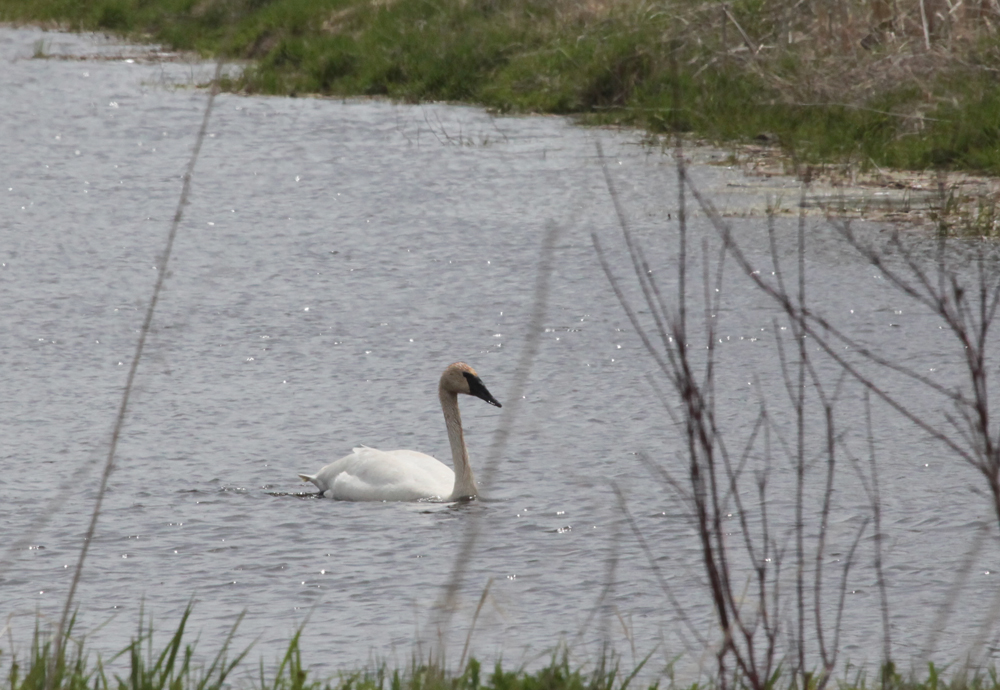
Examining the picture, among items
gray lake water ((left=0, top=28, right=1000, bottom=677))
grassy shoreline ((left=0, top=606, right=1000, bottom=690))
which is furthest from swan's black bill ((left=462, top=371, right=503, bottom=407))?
grassy shoreline ((left=0, top=606, right=1000, bottom=690))

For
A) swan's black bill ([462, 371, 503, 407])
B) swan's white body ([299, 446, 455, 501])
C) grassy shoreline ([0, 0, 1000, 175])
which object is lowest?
swan's white body ([299, 446, 455, 501])

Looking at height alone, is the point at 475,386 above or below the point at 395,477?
above

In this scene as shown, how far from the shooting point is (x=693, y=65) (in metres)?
18.6

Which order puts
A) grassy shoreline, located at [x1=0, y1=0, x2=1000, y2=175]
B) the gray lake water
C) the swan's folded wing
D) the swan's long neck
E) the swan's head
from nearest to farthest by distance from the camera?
the gray lake water, the swan's folded wing, the swan's long neck, the swan's head, grassy shoreline, located at [x1=0, y1=0, x2=1000, y2=175]

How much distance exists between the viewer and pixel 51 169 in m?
16.7

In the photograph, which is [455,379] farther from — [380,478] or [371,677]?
[371,677]

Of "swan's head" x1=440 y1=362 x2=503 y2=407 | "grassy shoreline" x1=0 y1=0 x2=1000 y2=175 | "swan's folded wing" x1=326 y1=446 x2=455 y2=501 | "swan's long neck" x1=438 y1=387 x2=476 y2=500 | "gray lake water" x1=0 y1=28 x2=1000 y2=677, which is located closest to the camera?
"gray lake water" x1=0 y1=28 x2=1000 y2=677

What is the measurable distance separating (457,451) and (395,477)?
386 mm

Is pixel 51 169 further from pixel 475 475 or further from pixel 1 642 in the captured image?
pixel 1 642

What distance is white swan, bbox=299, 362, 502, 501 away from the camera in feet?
23.2

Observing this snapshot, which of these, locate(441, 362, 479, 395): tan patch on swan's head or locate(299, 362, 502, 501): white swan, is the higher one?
locate(441, 362, 479, 395): tan patch on swan's head

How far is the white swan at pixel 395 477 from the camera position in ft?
23.2

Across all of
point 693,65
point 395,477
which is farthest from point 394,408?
point 693,65

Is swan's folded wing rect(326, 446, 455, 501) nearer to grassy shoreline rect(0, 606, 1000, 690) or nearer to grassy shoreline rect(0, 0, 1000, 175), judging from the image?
grassy shoreline rect(0, 606, 1000, 690)
